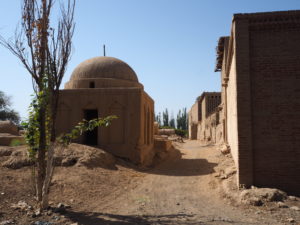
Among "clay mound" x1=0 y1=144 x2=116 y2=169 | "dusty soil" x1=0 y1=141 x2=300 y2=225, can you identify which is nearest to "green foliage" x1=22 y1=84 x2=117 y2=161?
"dusty soil" x1=0 y1=141 x2=300 y2=225

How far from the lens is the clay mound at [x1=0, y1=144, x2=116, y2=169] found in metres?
10.1

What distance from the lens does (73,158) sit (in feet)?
35.6

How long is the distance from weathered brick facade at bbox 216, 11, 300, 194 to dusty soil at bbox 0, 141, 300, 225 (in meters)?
0.99

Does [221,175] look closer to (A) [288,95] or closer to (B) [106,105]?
(A) [288,95]

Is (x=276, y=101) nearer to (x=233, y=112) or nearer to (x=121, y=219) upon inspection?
(x=233, y=112)

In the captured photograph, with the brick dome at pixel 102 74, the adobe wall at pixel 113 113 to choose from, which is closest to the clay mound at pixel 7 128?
the adobe wall at pixel 113 113

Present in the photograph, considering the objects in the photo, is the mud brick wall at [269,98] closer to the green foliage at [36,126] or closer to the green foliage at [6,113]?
the green foliage at [36,126]

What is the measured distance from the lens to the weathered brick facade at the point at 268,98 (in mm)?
7637

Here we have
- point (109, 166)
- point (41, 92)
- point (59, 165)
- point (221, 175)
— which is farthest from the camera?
point (109, 166)

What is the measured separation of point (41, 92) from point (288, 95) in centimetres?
668

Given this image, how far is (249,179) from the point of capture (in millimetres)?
7629

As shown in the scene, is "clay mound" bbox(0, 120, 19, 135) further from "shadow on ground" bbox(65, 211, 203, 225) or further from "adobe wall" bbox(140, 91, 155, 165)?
"shadow on ground" bbox(65, 211, 203, 225)

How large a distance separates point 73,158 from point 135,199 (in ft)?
13.6

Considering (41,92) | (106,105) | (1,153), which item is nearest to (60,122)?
(106,105)
